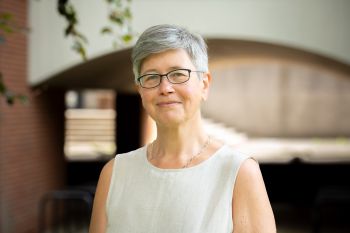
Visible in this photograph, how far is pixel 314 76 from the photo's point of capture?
19000 millimetres

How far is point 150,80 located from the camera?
5.61 feet

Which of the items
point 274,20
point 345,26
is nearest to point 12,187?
point 274,20

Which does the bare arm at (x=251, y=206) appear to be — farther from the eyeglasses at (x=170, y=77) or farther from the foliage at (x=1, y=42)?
the foliage at (x=1, y=42)

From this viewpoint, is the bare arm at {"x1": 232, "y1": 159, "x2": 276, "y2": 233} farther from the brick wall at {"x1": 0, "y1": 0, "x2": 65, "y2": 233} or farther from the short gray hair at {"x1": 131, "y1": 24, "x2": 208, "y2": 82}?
Answer: the brick wall at {"x1": 0, "y1": 0, "x2": 65, "y2": 233}

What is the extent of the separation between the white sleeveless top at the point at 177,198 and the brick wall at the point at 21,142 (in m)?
5.11

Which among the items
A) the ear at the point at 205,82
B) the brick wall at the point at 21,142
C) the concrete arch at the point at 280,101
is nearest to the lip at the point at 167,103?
the ear at the point at 205,82

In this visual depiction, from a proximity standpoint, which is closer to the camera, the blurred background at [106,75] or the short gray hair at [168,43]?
the short gray hair at [168,43]

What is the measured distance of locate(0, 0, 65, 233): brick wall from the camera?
6.82 meters

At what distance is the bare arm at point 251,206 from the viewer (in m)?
1.61

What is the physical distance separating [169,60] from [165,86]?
2.7 inches

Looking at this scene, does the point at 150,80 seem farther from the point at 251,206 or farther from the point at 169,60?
the point at 251,206

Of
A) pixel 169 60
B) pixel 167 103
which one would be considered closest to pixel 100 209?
pixel 167 103

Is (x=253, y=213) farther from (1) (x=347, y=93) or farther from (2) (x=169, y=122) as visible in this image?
(1) (x=347, y=93)

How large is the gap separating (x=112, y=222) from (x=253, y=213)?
1.34ft
